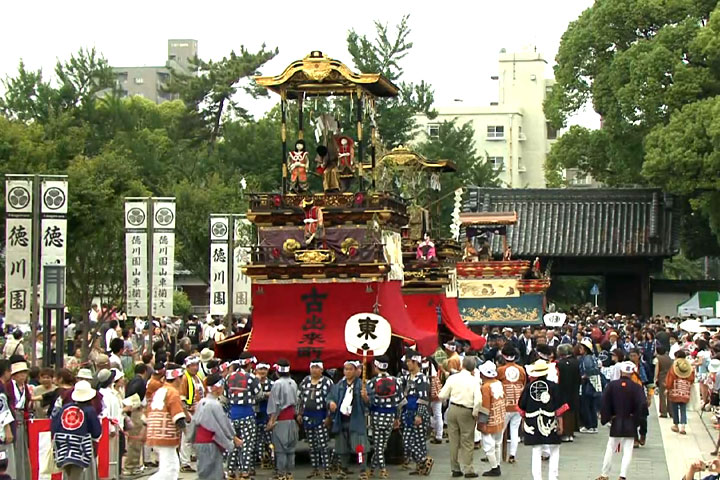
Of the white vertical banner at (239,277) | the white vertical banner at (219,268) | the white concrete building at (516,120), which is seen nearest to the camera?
the white vertical banner at (219,268)

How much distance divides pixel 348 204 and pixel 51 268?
16.5 ft

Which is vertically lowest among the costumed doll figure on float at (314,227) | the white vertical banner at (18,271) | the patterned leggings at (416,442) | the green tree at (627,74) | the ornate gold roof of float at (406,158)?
the patterned leggings at (416,442)

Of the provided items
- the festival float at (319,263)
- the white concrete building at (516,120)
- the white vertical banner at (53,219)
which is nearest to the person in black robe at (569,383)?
the festival float at (319,263)

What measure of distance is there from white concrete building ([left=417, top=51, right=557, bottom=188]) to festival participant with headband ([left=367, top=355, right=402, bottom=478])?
7249cm

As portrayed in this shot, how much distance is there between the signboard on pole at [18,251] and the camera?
23141 millimetres

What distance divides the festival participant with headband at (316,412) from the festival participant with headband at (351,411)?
0.13 m

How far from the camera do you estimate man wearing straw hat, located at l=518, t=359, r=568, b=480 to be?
675 inches

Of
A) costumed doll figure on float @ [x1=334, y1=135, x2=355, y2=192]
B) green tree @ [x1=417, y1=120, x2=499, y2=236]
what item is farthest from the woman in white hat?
green tree @ [x1=417, y1=120, x2=499, y2=236]

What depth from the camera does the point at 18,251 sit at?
2342 centimetres

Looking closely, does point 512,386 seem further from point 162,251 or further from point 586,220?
point 586,220

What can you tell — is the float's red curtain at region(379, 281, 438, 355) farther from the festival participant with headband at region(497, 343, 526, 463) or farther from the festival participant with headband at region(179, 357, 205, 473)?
the festival participant with headband at region(179, 357, 205, 473)

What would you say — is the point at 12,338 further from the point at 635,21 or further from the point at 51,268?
the point at 635,21

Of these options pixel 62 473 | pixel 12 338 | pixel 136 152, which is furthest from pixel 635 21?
pixel 62 473

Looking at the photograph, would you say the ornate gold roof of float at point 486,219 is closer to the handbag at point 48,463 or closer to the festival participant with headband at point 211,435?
the festival participant with headband at point 211,435
